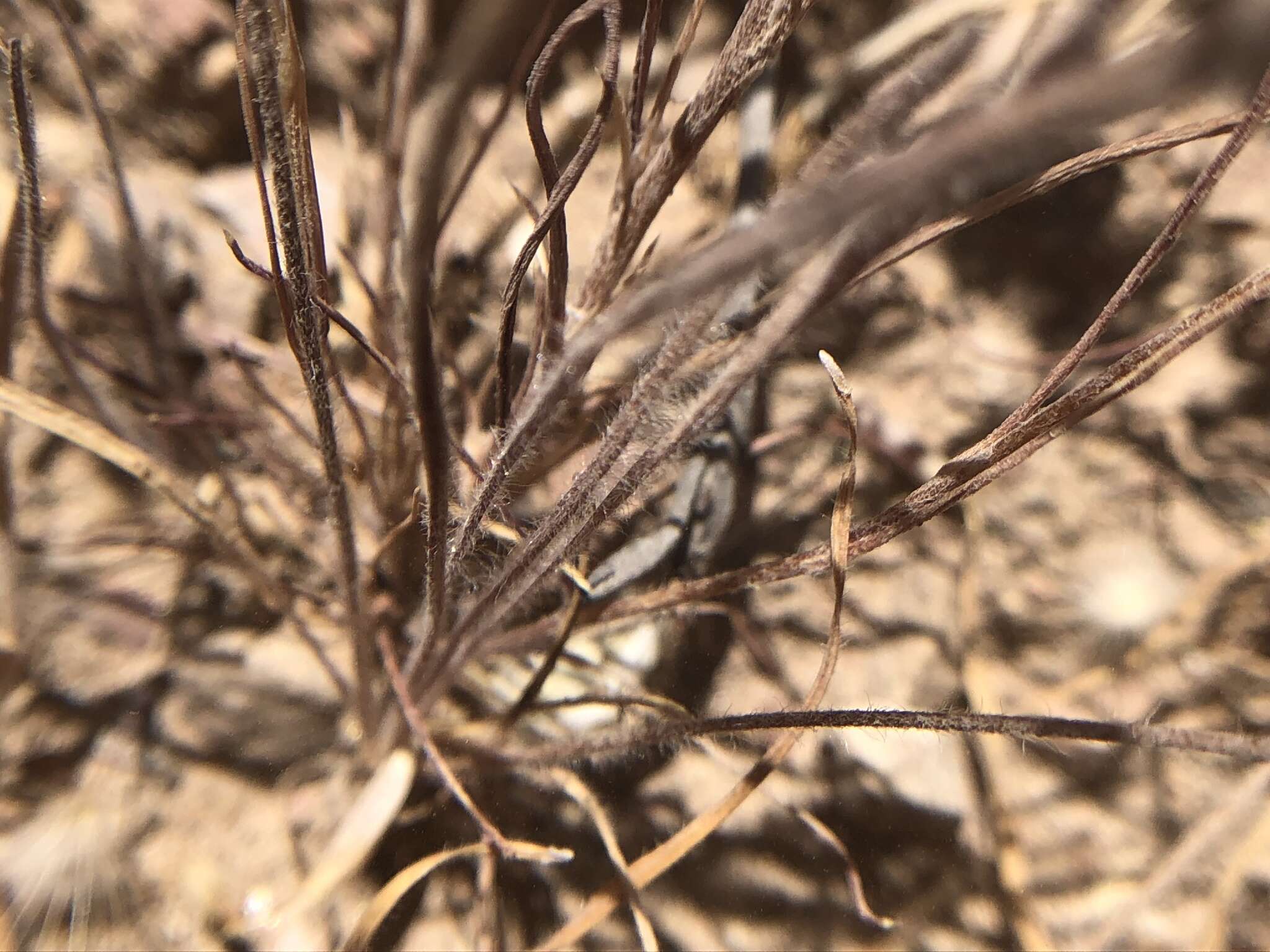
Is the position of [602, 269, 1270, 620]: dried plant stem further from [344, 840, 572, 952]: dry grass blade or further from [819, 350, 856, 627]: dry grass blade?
[344, 840, 572, 952]: dry grass blade

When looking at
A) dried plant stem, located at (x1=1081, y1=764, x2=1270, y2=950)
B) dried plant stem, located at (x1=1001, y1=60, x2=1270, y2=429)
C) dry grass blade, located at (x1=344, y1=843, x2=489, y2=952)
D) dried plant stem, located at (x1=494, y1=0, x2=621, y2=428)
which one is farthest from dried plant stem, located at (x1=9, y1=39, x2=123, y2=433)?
dried plant stem, located at (x1=1081, y1=764, x2=1270, y2=950)

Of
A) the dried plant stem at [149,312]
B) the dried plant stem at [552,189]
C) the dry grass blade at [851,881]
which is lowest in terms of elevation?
the dry grass blade at [851,881]

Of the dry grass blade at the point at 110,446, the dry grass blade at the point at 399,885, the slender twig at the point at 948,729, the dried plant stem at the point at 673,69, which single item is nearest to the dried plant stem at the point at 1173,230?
the slender twig at the point at 948,729

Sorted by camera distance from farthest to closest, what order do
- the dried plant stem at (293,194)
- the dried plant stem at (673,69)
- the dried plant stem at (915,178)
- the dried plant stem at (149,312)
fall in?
1. the dried plant stem at (149,312)
2. the dried plant stem at (673,69)
3. the dried plant stem at (293,194)
4. the dried plant stem at (915,178)

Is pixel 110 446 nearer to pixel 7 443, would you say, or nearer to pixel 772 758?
pixel 7 443

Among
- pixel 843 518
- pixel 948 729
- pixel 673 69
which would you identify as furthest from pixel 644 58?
pixel 948 729

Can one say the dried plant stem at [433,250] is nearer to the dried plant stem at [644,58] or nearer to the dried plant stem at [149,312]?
the dried plant stem at [644,58]

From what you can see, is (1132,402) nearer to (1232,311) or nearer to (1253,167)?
(1253,167)

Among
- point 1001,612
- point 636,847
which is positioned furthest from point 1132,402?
point 636,847
